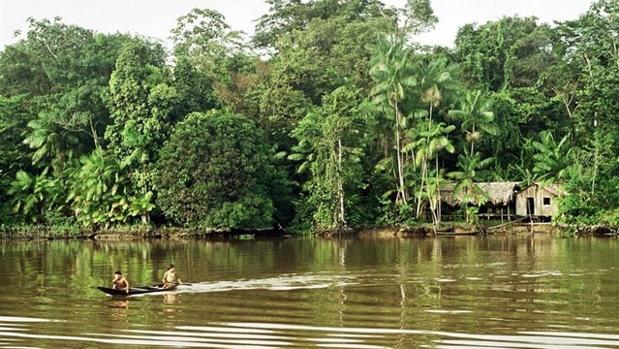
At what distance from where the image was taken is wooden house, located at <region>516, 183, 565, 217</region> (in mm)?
40656

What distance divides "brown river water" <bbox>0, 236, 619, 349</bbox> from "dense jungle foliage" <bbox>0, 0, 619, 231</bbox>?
6680mm

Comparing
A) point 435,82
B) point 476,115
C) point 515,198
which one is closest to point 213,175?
point 435,82

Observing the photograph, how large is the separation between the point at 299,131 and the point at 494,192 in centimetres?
854

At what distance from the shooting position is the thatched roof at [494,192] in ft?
133

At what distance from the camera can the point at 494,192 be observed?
40875 millimetres

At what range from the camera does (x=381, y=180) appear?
140ft

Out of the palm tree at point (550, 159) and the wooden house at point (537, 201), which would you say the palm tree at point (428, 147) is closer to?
the wooden house at point (537, 201)

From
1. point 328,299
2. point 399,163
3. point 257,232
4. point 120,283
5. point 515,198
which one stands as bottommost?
point 328,299


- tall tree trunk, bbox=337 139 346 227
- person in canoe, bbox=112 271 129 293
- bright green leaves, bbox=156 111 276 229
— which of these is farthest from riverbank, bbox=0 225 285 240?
person in canoe, bbox=112 271 129 293

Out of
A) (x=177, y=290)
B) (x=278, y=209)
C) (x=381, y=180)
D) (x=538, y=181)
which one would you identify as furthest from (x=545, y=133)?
(x=177, y=290)

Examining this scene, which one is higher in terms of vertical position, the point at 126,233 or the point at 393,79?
the point at 393,79

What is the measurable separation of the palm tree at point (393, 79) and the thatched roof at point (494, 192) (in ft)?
6.02

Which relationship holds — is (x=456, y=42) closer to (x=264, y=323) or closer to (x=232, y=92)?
(x=232, y=92)

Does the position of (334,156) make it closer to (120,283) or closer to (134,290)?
(134,290)
